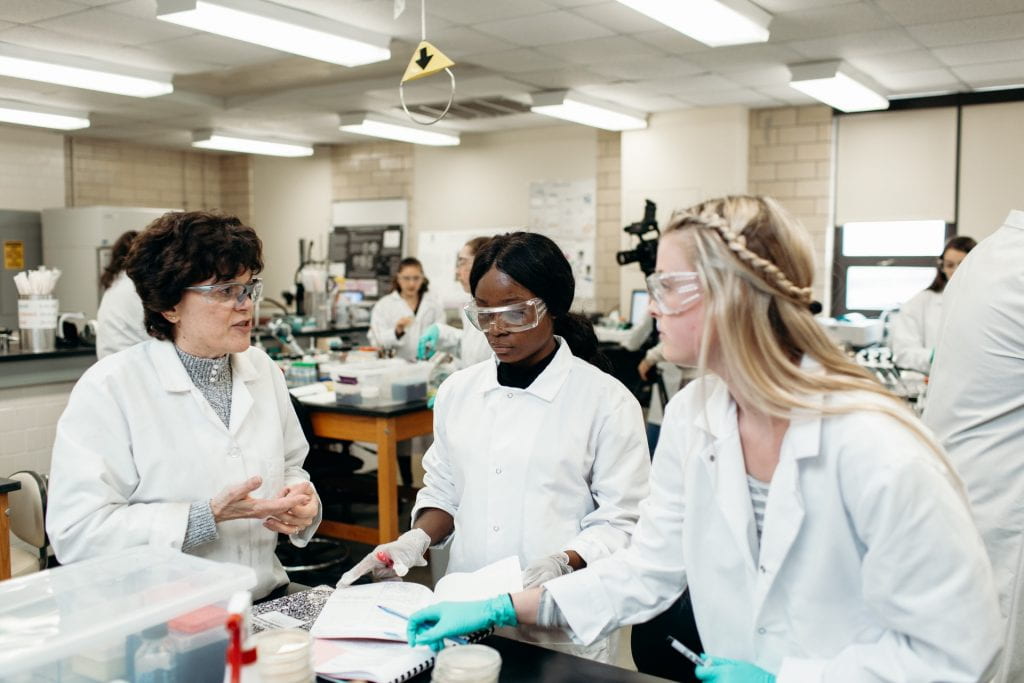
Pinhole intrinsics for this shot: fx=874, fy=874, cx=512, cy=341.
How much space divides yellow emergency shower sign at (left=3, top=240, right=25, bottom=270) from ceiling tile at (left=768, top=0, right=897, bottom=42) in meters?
6.79

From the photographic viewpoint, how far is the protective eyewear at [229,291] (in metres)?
1.80

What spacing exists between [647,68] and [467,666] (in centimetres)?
502

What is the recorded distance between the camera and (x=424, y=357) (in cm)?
471

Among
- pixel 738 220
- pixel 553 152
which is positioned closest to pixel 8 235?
pixel 553 152

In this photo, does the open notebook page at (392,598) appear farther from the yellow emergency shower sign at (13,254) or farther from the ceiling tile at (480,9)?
the yellow emergency shower sign at (13,254)

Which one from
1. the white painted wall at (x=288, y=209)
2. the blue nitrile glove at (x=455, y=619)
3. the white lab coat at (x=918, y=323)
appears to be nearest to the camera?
the blue nitrile glove at (x=455, y=619)

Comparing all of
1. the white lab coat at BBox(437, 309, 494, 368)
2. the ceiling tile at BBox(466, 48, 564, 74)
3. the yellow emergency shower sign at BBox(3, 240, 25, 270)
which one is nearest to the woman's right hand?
the white lab coat at BBox(437, 309, 494, 368)

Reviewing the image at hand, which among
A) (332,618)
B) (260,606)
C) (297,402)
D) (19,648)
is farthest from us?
(297,402)

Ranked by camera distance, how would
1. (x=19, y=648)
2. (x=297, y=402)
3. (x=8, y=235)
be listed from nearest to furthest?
(x=19, y=648)
(x=297, y=402)
(x=8, y=235)

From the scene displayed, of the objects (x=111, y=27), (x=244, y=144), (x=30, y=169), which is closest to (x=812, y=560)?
(x=111, y=27)

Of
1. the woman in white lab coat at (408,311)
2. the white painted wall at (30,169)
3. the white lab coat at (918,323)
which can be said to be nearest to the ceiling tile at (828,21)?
the white lab coat at (918,323)

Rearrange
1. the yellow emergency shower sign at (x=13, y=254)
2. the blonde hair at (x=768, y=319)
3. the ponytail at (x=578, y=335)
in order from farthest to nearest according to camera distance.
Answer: the yellow emergency shower sign at (x=13, y=254), the ponytail at (x=578, y=335), the blonde hair at (x=768, y=319)

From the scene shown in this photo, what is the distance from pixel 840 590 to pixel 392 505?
2777 mm

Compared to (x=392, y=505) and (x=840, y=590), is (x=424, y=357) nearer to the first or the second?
(x=392, y=505)
